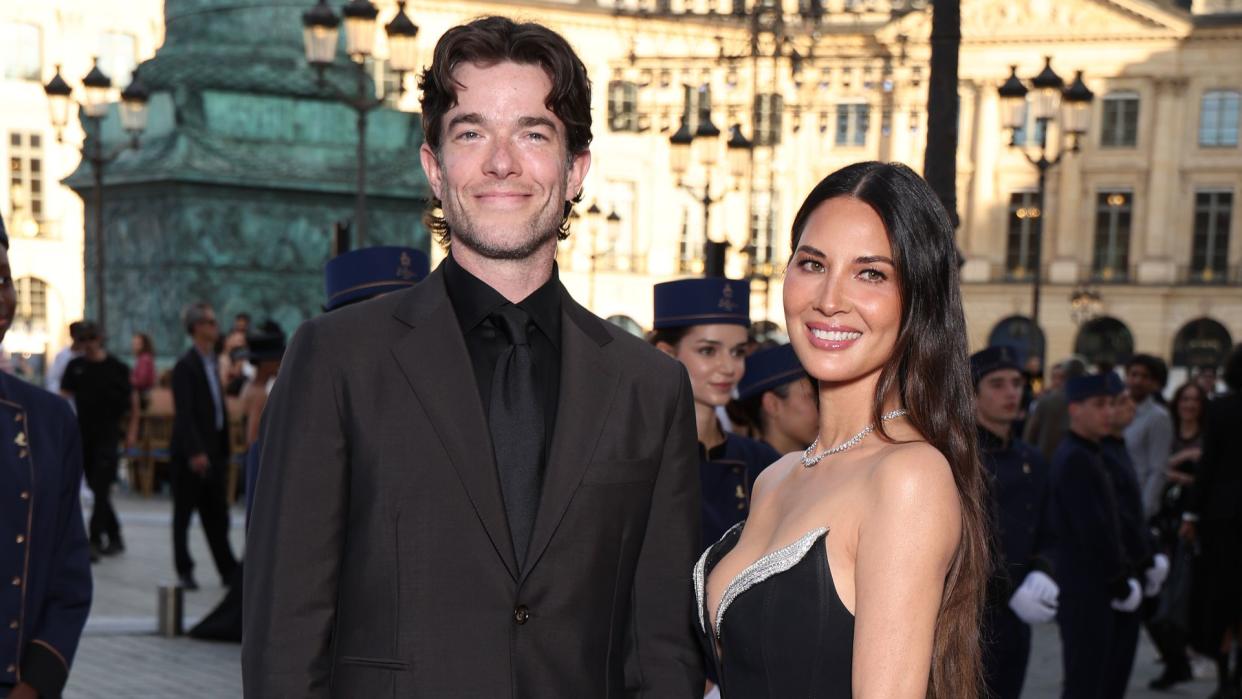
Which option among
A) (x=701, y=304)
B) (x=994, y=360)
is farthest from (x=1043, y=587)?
(x=701, y=304)

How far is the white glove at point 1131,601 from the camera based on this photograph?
24.9ft

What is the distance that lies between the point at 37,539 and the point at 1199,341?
201 feet

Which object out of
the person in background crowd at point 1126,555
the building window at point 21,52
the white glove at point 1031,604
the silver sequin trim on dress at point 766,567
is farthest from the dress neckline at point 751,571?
the building window at point 21,52

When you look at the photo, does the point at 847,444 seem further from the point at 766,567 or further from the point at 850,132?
the point at 850,132

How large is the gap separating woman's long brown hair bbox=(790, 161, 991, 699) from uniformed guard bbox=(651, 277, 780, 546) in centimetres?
244

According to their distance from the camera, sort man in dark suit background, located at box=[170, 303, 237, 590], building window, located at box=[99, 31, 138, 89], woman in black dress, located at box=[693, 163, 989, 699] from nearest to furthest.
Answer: woman in black dress, located at box=[693, 163, 989, 699]
man in dark suit background, located at box=[170, 303, 237, 590]
building window, located at box=[99, 31, 138, 89]

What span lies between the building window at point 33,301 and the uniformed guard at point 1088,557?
4104 centimetres

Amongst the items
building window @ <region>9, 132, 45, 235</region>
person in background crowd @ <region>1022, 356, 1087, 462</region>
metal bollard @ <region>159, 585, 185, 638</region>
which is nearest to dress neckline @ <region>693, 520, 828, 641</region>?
metal bollard @ <region>159, 585, 185, 638</region>

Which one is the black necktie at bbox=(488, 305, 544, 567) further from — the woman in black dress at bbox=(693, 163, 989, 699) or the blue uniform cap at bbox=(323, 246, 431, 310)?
the blue uniform cap at bbox=(323, 246, 431, 310)

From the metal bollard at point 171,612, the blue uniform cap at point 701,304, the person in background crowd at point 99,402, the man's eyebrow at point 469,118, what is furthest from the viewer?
the person in background crowd at point 99,402

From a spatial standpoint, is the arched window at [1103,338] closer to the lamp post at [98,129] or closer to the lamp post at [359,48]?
the lamp post at [98,129]

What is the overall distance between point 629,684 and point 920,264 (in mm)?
1004

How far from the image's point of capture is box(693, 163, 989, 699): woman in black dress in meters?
2.61

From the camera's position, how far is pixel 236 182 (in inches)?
474
